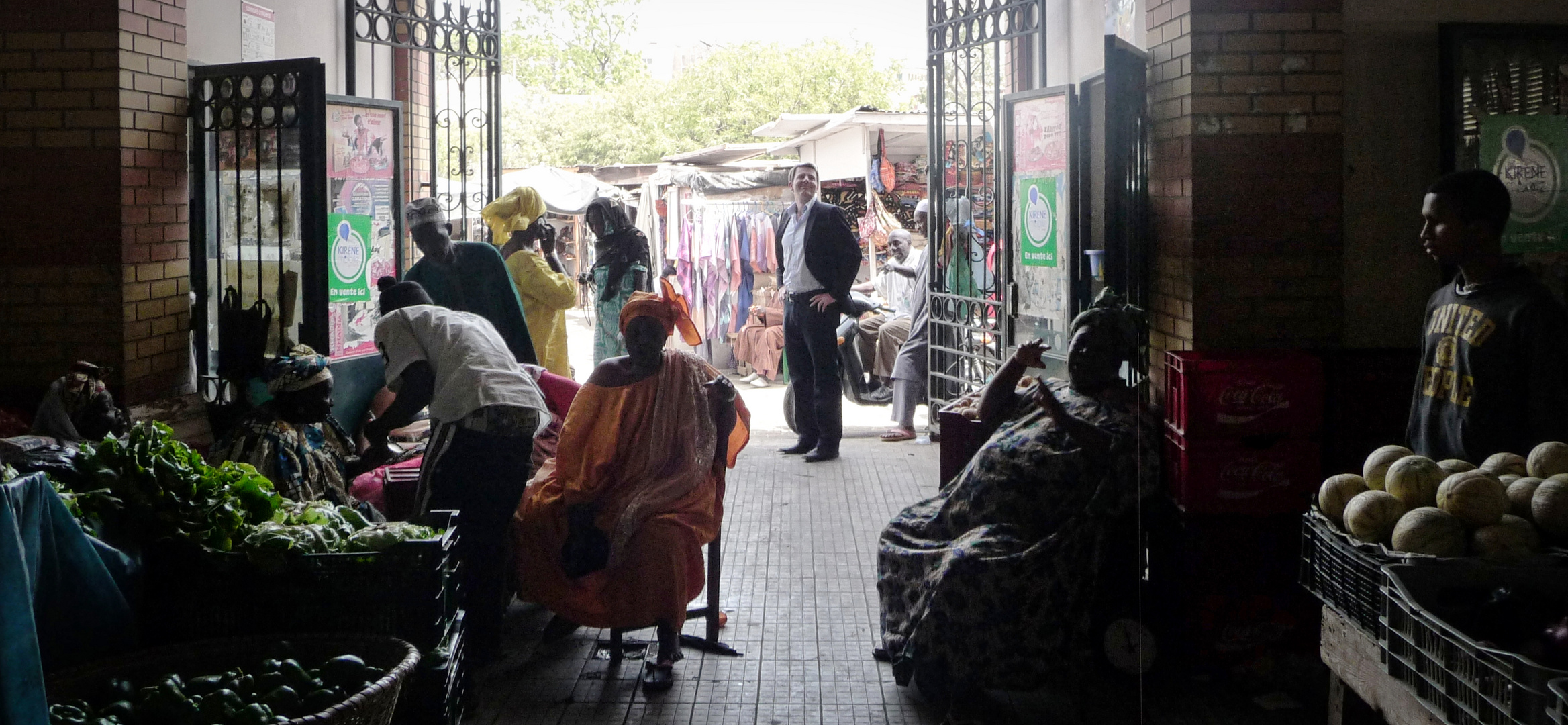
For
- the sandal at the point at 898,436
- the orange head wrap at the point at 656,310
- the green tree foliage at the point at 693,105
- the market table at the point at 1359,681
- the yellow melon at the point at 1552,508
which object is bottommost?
the sandal at the point at 898,436

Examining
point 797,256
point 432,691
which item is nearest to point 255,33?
point 797,256

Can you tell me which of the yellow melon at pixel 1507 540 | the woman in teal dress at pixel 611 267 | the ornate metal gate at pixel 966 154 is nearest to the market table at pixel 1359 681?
the yellow melon at pixel 1507 540

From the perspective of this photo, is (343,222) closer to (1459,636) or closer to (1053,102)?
(1053,102)

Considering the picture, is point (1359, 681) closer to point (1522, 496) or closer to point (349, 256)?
point (1522, 496)

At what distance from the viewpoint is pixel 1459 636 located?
233 cm

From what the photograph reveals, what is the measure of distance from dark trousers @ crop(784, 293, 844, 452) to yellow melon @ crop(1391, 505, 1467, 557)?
6297 millimetres

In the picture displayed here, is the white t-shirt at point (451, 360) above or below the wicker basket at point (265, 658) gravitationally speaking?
above

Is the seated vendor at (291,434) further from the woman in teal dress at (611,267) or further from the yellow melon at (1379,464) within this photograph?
the woman in teal dress at (611,267)

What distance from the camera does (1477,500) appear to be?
2912mm

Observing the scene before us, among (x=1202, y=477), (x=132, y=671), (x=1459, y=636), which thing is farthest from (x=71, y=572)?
(x=1202, y=477)

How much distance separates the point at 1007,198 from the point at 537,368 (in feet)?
10.9

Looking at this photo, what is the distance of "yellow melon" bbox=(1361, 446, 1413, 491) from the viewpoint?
3.29 m

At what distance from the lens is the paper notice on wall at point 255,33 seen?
664cm

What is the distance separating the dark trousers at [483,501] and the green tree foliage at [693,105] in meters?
39.3
